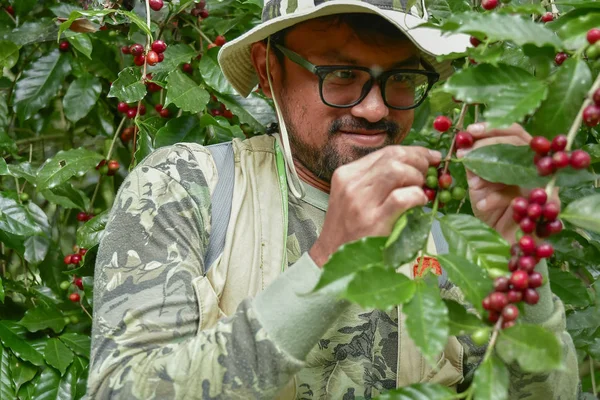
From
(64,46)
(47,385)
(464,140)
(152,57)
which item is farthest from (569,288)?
(64,46)

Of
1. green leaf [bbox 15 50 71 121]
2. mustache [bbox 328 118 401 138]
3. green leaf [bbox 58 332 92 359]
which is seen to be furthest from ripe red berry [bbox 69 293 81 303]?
mustache [bbox 328 118 401 138]

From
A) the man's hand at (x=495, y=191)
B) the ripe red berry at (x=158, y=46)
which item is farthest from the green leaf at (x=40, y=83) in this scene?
the man's hand at (x=495, y=191)

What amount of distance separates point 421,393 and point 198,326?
21.8 inches

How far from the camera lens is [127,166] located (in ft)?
8.24

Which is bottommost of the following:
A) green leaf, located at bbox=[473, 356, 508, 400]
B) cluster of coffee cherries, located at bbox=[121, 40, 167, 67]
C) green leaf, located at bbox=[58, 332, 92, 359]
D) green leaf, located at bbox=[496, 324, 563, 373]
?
green leaf, located at bbox=[58, 332, 92, 359]

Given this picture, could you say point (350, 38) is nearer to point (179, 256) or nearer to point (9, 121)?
point (179, 256)

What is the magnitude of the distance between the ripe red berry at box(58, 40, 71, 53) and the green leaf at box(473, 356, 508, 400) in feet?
6.28

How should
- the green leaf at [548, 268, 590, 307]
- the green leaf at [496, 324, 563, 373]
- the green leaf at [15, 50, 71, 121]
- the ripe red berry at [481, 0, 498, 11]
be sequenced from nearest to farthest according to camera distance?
the green leaf at [496, 324, 563, 373] → the ripe red berry at [481, 0, 498, 11] → the green leaf at [548, 268, 590, 307] → the green leaf at [15, 50, 71, 121]

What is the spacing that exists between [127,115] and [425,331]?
5.23ft

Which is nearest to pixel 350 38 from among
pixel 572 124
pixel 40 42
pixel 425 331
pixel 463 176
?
pixel 463 176

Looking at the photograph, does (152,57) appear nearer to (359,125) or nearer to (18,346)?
(359,125)

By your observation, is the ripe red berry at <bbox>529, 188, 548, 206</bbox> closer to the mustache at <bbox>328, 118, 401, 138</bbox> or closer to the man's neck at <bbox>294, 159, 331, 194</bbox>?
the mustache at <bbox>328, 118, 401, 138</bbox>

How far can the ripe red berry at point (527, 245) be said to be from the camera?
3.15 feet

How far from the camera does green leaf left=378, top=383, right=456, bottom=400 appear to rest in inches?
37.3
